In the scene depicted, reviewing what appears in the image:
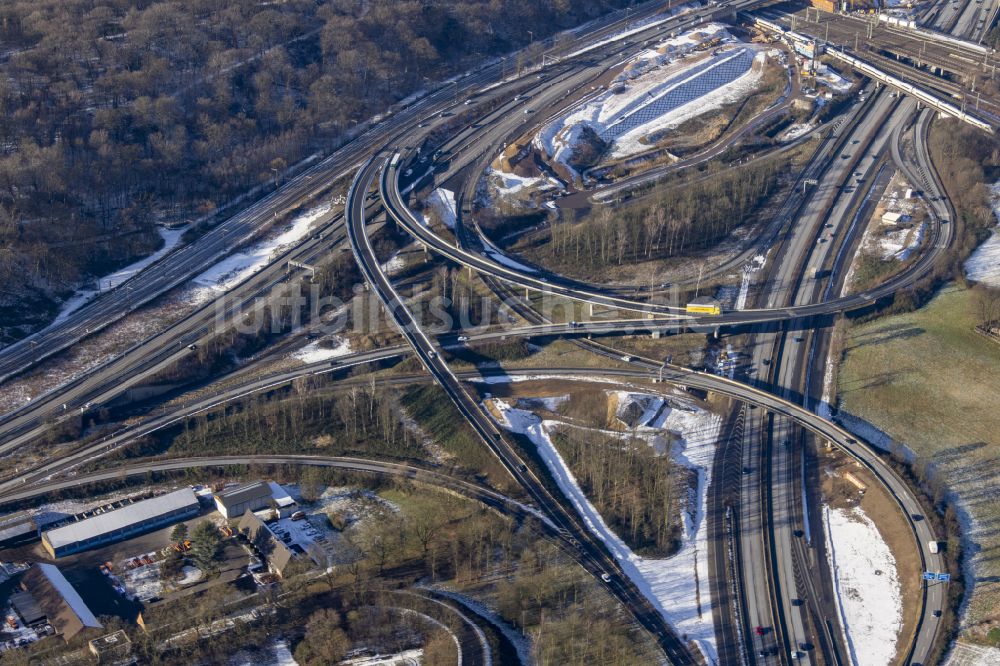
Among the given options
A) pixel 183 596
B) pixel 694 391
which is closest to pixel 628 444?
pixel 694 391

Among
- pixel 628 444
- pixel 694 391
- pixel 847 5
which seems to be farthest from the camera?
pixel 847 5

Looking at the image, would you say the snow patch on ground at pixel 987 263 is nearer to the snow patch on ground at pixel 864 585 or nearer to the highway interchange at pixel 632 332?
the highway interchange at pixel 632 332

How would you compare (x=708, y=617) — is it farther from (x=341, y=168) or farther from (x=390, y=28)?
(x=390, y=28)

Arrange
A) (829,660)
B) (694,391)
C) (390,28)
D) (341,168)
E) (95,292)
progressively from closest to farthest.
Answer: (829,660) < (694,391) < (95,292) < (341,168) < (390,28)

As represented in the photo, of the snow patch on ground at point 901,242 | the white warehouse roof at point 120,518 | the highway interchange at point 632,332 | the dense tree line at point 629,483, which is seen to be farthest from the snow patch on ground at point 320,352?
the snow patch on ground at point 901,242

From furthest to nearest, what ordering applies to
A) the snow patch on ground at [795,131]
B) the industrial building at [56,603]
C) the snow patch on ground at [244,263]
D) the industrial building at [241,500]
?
the snow patch on ground at [795,131], the snow patch on ground at [244,263], the industrial building at [241,500], the industrial building at [56,603]

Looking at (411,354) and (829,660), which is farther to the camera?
(411,354)

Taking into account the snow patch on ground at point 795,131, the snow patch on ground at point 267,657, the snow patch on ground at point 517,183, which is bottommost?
the snow patch on ground at point 267,657

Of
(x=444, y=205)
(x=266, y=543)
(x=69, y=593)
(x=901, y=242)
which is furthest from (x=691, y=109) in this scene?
(x=69, y=593)
